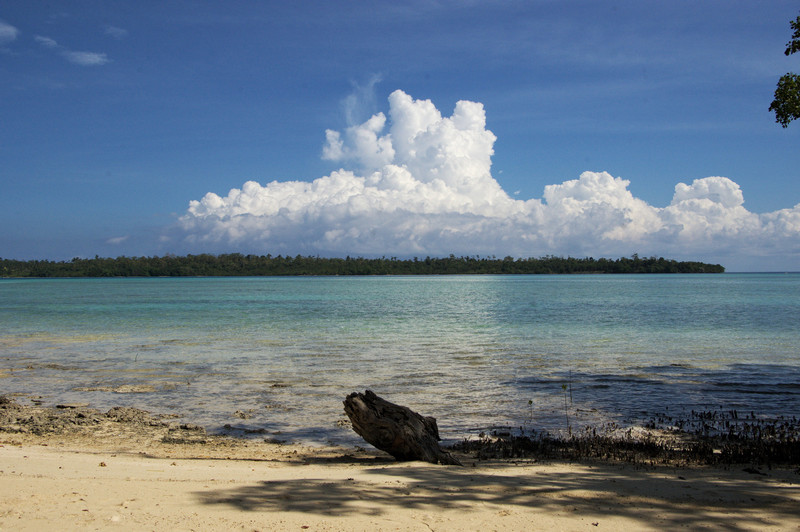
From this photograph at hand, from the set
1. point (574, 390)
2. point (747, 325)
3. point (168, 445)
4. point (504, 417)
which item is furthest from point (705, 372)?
point (747, 325)

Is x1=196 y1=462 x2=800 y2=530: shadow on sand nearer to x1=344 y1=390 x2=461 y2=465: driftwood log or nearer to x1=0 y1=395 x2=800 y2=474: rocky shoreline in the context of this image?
x1=344 y1=390 x2=461 y2=465: driftwood log

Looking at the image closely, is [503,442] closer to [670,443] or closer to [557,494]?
[670,443]

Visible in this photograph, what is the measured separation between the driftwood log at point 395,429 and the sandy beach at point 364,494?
0.33 m

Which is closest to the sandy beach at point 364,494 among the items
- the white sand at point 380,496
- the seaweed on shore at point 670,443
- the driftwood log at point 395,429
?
the white sand at point 380,496

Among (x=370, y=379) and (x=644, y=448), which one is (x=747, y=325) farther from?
(x=644, y=448)

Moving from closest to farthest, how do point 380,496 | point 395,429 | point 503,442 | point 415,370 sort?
point 380,496
point 395,429
point 503,442
point 415,370

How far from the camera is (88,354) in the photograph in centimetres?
2352

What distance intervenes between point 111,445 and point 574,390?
38.0ft

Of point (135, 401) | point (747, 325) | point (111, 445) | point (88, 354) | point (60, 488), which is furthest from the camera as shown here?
point (747, 325)

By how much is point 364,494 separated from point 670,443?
6468 millimetres

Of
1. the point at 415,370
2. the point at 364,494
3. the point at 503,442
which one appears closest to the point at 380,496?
the point at 364,494

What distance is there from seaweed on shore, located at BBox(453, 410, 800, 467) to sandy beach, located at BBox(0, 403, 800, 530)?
0.55m

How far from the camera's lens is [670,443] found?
10258 mm

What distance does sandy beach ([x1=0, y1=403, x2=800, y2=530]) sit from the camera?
5691 mm
